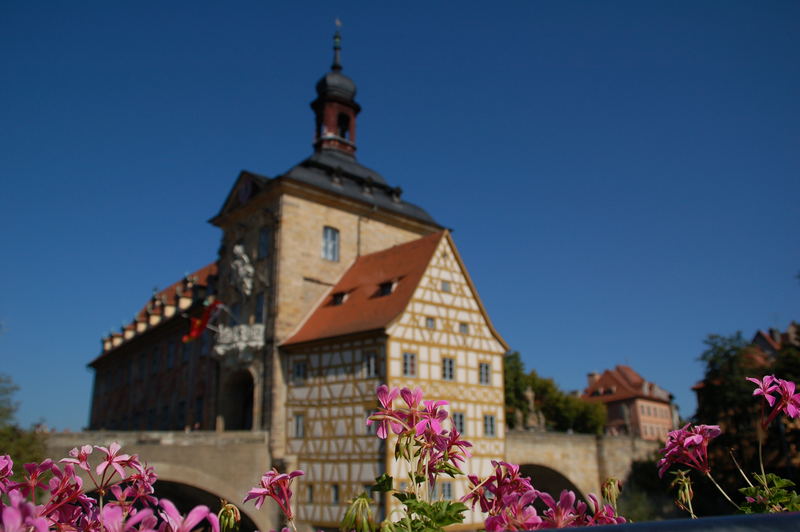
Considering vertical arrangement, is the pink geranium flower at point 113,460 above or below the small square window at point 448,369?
below

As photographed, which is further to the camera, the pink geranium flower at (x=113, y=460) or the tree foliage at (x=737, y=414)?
the tree foliage at (x=737, y=414)

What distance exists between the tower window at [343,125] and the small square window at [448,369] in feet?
49.9

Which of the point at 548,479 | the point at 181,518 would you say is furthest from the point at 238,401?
the point at 181,518

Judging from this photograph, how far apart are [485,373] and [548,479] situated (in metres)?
8.40

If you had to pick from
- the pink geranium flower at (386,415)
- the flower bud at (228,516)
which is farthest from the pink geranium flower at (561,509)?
the flower bud at (228,516)

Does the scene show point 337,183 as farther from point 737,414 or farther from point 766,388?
point 766,388

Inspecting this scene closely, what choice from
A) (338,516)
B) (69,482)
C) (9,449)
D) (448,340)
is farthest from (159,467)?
(69,482)

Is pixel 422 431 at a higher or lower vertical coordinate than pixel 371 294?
lower

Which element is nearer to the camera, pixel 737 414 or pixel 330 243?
pixel 330 243

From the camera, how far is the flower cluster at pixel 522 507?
2.31m

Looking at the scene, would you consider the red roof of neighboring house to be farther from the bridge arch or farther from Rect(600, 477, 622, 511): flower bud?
Rect(600, 477, 622, 511): flower bud

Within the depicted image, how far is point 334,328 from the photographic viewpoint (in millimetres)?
24484

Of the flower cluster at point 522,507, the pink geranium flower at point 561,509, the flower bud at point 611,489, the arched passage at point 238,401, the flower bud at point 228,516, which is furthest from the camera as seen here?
the arched passage at point 238,401

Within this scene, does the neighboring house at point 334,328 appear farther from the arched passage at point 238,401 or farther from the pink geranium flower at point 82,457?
the pink geranium flower at point 82,457
